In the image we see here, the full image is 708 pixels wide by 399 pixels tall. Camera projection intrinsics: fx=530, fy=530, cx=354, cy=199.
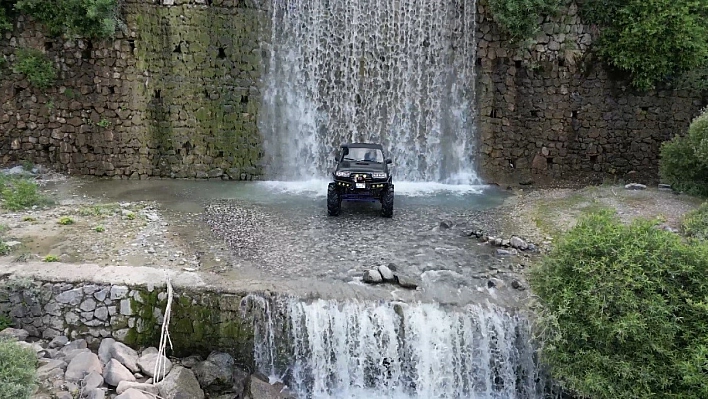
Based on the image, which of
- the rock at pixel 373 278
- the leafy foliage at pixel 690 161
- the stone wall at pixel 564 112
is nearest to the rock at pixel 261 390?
the rock at pixel 373 278

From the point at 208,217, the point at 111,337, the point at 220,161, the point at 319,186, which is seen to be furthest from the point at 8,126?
the point at 111,337

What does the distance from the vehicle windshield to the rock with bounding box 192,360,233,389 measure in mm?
5447

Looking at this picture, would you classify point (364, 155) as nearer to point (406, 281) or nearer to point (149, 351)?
point (406, 281)

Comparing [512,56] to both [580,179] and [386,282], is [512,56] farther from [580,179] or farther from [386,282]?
[386,282]

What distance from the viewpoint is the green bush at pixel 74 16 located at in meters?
12.9

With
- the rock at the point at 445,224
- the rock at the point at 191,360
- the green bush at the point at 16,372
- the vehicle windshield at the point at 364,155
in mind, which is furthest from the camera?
the vehicle windshield at the point at 364,155

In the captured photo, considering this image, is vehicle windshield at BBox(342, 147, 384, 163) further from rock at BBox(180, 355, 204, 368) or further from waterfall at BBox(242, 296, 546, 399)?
rock at BBox(180, 355, 204, 368)

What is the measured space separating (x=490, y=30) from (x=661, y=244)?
9.45 metres

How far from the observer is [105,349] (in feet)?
22.3

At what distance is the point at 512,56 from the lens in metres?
14.2

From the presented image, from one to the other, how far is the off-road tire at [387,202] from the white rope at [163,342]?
15.4 ft

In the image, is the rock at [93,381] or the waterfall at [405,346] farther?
the waterfall at [405,346]

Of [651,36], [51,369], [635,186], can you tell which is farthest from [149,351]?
[651,36]

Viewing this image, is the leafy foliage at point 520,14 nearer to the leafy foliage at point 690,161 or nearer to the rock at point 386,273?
the leafy foliage at point 690,161
